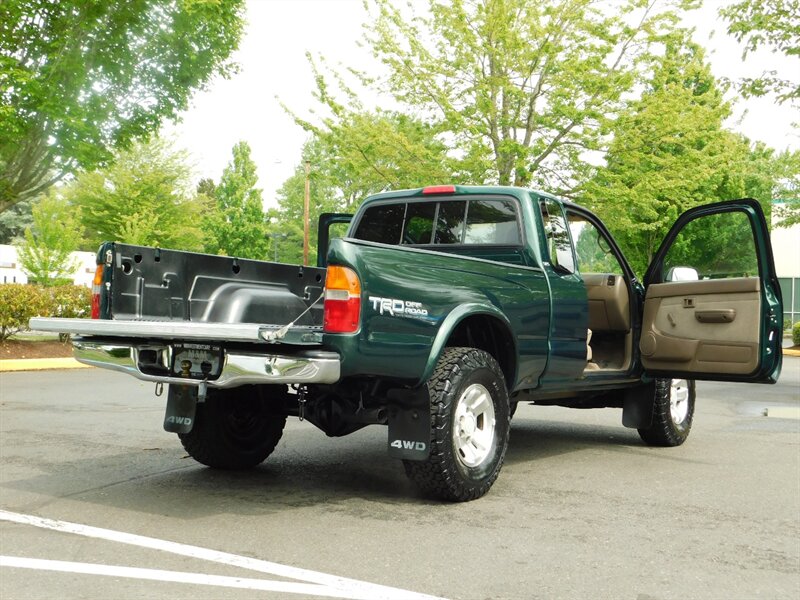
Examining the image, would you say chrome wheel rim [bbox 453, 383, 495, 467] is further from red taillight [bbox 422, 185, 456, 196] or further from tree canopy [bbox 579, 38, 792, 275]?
Result: tree canopy [bbox 579, 38, 792, 275]

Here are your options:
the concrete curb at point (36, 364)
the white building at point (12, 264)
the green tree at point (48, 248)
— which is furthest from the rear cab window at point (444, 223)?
the white building at point (12, 264)

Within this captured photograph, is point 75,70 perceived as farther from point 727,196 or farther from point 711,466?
point 727,196

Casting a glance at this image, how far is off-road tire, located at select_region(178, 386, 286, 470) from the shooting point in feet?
20.4

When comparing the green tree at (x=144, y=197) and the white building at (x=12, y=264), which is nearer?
the green tree at (x=144, y=197)

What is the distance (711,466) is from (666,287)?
4.96ft

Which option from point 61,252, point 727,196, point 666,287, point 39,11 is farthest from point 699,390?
point 727,196

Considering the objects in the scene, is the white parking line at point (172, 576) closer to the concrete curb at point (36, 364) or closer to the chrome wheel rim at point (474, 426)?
the chrome wheel rim at point (474, 426)

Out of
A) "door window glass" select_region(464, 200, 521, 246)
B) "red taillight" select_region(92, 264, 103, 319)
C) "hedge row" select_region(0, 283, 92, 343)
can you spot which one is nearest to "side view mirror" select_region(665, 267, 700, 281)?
"door window glass" select_region(464, 200, 521, 246)

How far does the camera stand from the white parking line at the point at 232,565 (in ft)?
12.2

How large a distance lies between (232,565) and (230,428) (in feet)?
7.59

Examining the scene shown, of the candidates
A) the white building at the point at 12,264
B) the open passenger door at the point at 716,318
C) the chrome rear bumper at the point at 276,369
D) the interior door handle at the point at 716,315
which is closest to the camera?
the chrome rear bumper at the point at 276,369

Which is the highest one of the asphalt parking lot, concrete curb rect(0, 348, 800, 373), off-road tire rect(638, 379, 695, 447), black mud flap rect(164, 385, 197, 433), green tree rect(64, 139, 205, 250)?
green tree rect(64, 139, 205, 250)

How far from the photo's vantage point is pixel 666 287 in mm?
7516

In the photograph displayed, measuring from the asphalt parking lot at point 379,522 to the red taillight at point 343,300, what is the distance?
111 cm
